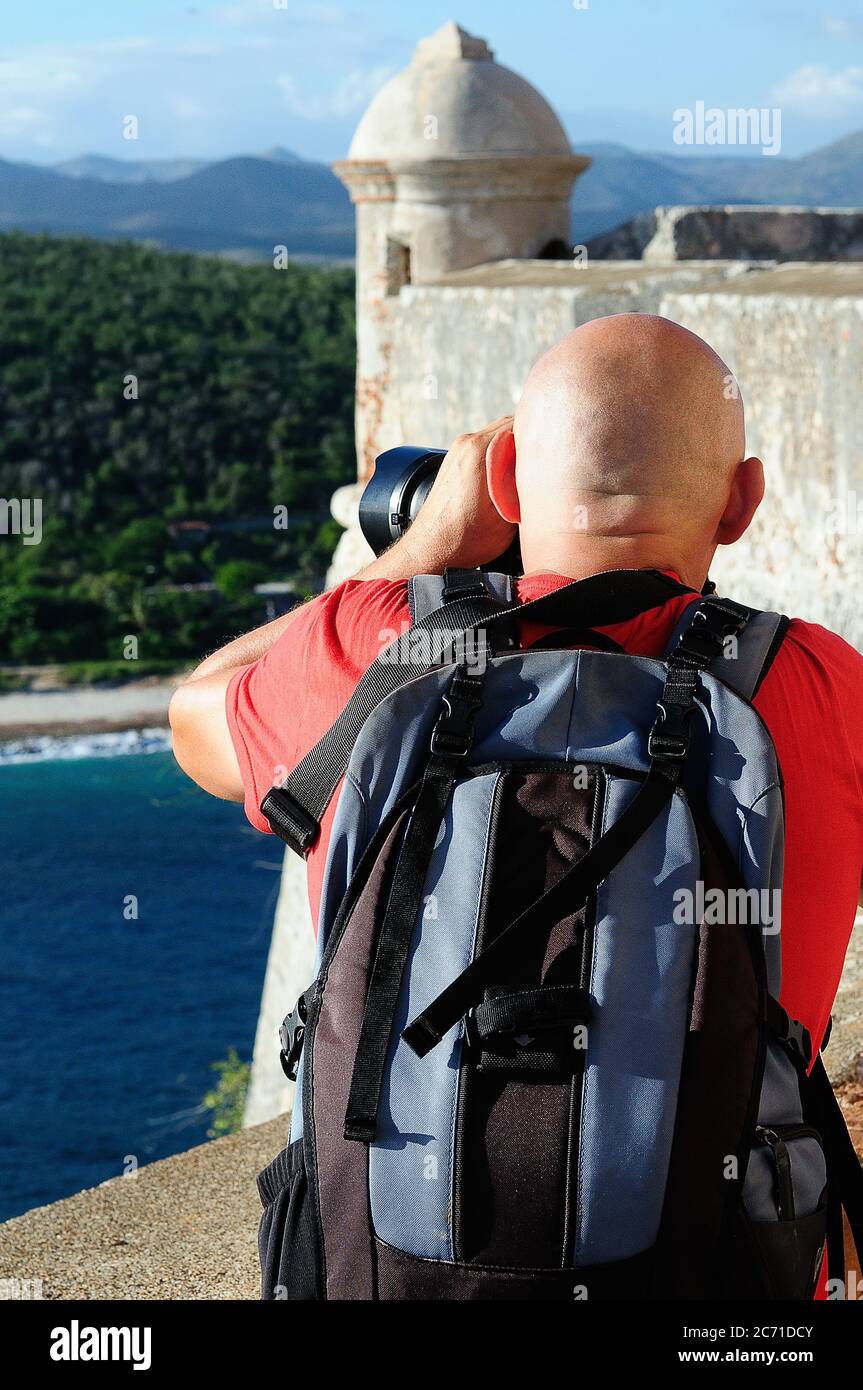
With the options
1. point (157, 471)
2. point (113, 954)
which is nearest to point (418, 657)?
point (113, 954)

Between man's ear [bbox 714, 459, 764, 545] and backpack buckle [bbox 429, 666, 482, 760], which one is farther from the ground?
man's ear [bbox 714, 459, 764, 545]

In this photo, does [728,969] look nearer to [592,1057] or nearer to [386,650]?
[592,1057]

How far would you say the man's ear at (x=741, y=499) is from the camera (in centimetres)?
133

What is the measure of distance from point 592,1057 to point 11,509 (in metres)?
30.2

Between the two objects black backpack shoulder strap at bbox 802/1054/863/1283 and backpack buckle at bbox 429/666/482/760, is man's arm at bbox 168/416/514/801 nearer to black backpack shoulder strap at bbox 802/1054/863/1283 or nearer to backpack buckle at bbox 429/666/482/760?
backpack buckle at bbox 429/666/482/760

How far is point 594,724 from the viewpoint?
3.81ft

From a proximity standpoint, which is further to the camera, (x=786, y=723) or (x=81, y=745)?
(x=81, y=745)

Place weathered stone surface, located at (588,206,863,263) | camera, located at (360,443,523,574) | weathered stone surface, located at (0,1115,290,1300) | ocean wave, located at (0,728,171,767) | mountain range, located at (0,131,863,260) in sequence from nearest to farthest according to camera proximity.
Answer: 1. camera, located at (360,443,523,574)
2. weathered stone surface, located at (0,1115,290,1300)
3. weathered stone surface, located at (588,206,863,263)
4. ocean wave, located at (0,728,171,767)
5. mountain range, located at (0,131,863,260)

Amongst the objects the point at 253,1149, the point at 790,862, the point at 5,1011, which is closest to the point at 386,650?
the point at 790,862

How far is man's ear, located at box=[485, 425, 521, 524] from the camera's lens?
135 centimetres

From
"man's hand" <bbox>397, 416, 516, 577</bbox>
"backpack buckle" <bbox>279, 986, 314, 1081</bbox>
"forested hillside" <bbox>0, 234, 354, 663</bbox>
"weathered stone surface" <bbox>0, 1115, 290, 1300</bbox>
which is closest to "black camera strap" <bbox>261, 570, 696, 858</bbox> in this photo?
"backpack buckle" <bbox>279, 986, 314, 1081</bbox>

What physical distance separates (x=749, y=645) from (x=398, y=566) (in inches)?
16.0

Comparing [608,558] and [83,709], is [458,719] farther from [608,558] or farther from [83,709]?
[83,709]

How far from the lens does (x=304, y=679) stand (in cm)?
128
